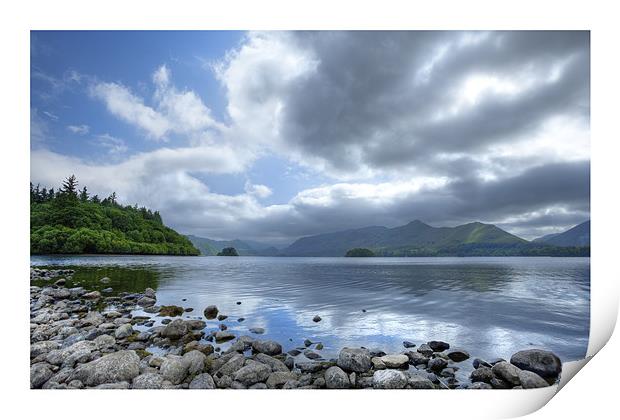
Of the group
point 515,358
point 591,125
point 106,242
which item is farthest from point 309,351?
point 106,242

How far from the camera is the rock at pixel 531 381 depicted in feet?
11.0

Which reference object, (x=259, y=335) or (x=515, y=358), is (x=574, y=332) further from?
(x=259, y=335)

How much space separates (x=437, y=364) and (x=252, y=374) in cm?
225

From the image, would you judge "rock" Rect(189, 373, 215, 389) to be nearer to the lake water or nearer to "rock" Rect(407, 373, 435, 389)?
the lake water

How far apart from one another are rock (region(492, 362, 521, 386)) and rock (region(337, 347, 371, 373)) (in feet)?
4.81

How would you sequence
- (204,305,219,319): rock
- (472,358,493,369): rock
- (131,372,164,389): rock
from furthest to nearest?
(204,305,219,319): rock
(472,358,493,369): rock
(131,372,164,389): rock

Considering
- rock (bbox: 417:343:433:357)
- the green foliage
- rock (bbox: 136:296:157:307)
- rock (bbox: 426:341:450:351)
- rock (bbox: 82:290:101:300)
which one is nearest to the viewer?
rock (bbox: 417:343:433:357)

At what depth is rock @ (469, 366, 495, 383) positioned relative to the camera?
344 centimetres

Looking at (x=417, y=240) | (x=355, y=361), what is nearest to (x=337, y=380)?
(x=355, y=361)

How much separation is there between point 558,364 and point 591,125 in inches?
113

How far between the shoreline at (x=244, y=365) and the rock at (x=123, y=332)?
0.01m

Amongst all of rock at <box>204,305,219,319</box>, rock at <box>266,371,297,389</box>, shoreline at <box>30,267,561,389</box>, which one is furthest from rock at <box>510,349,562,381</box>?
rock at <box>204,305,219,319</box>

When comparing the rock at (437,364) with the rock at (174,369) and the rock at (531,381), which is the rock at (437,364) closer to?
the rock at (531,381)

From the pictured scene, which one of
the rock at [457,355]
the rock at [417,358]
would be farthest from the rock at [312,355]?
the rock at [457,355]
